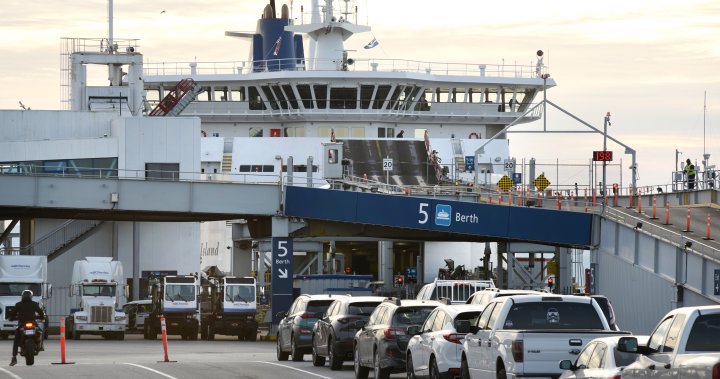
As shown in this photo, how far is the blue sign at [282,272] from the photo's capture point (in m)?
55.5

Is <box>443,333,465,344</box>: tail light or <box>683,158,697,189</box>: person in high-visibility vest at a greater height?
<box>683,158,697,189</box>: person in high-visibility vest

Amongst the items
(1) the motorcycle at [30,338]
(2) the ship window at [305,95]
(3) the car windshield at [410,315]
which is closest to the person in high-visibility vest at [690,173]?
(2) the ship window at [305,95]

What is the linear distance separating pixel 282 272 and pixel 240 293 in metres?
1.89

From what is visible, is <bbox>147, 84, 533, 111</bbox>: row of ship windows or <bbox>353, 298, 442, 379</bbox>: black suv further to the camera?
<bbox>147, 84, 533, 111</bbox>: row of ship windows

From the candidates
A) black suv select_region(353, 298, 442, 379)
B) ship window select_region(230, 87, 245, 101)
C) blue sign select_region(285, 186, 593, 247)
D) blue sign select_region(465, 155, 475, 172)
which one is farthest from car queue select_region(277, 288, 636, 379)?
ship window select_region(230, 87, 245, 101)

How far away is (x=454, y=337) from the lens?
22.7 meters

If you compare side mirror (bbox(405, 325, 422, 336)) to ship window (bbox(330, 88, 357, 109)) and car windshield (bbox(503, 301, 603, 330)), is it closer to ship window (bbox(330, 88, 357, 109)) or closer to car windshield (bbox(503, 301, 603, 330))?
car windshield (bbox(503, 301, 603, 330))

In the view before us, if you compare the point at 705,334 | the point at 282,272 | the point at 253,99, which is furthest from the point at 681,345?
the point at 253,99

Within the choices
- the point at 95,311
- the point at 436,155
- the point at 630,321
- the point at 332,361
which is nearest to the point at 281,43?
the point at 436,155

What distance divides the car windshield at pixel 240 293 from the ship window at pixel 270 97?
88.2 ft

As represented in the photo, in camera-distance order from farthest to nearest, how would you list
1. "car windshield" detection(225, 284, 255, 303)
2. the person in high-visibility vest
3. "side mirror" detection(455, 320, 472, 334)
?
the person in high-visibility vest < "car windshield" detection(225, 284, 255, 303) < "side mirror" detection(455, 320, 472, 334)

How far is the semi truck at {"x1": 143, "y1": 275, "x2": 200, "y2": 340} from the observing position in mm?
55594

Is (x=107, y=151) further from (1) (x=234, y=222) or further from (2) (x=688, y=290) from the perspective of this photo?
(2) (x=688, y=290)

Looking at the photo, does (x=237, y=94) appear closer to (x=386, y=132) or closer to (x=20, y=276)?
(x=386, y=132)
